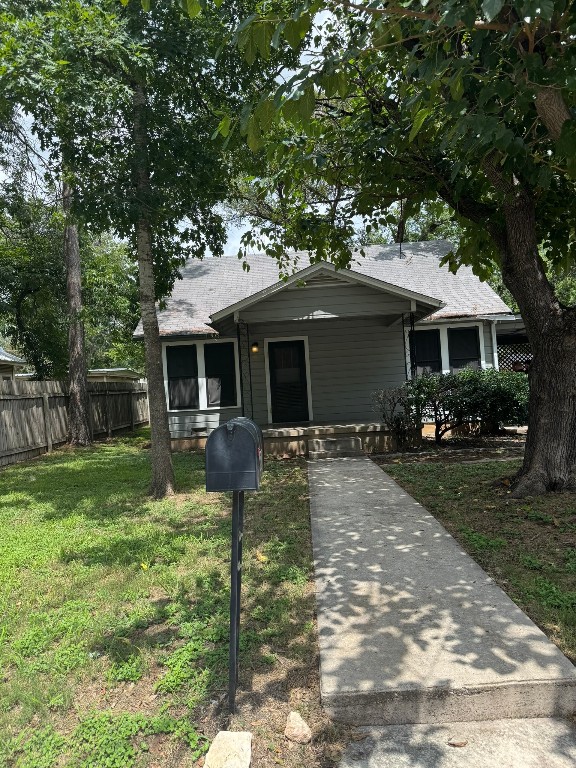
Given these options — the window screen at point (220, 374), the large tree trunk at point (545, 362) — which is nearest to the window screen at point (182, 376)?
the window screen at point (220, 374)

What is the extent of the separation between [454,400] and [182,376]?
6.42 meters

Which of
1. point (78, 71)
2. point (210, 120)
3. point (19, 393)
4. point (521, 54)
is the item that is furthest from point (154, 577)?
point (19, 393)

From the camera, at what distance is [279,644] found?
10.9 feet

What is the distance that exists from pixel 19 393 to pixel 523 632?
11.9 metres

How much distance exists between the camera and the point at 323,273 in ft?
35.8

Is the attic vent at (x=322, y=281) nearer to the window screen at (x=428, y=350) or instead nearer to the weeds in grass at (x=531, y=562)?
the window screen at (x=428, y=350)

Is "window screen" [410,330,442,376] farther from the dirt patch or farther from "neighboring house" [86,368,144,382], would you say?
"neighboring house" [86,368,144,382]

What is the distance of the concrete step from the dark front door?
11.3 metres

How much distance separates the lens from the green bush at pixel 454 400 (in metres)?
10.9

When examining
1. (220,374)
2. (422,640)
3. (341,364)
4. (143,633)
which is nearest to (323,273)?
(341,364)

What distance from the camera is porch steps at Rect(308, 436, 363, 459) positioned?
10805 mm

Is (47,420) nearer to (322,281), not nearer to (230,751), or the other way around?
(322,281)

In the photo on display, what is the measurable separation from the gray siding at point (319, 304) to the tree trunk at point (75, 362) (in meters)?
6.67

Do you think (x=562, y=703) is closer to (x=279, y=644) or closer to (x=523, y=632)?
(x=523, y=632)
